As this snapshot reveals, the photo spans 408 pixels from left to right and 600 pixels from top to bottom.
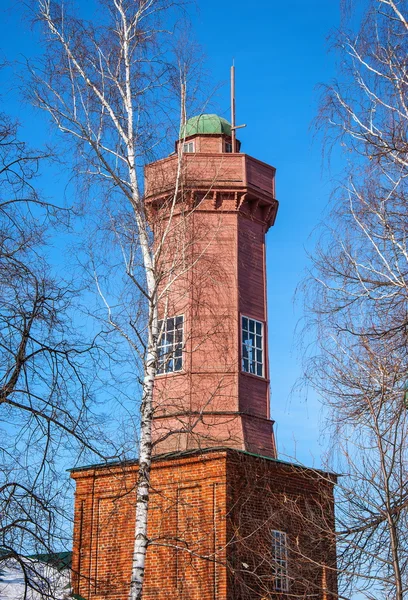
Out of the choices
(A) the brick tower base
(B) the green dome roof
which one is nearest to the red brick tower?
(A) the brick tower base

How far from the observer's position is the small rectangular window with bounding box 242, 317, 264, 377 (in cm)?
1931

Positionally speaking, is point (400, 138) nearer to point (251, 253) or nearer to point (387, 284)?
point (387, 284)

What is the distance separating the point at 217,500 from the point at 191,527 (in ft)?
2.76

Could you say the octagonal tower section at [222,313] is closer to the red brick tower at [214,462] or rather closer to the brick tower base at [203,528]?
the red brick tower at [214,462]

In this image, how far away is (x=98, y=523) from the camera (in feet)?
62.0

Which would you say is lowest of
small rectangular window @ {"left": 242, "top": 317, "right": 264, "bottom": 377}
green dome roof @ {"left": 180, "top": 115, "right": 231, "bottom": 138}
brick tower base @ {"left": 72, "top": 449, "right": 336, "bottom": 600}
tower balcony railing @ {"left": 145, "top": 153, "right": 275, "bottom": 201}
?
brick tower base @ {"left": 72, "top": 449, "right": 336, "bottom": 600}

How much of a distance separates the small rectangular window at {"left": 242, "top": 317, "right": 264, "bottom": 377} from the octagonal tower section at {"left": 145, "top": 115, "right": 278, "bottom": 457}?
0.9 inches

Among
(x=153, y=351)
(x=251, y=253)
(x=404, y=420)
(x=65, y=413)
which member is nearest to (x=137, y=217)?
(x=153, y=351)

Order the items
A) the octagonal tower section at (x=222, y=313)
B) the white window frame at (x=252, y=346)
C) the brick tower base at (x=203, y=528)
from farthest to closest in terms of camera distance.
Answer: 1. the white window frame at (x=252, y=346)
2. the octagonal tower section at (x=222, y=313)
3. the brick tower base at (x=203, y=528)

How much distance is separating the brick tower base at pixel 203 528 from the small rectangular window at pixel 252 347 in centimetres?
227

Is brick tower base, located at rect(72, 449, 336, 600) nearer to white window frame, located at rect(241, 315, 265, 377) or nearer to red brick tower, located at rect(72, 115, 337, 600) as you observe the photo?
red brick tower, located at rect(72, 115, 337, 600)

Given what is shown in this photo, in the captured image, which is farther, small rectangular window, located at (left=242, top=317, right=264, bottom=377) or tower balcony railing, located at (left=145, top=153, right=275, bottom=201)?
tower balcony railing, located at (left=145, top=153, right=275, bottom=201)

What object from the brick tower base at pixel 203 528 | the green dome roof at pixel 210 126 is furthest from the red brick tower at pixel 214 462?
the green dome roof at pixel 210 126

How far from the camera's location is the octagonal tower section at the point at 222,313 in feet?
59.5
